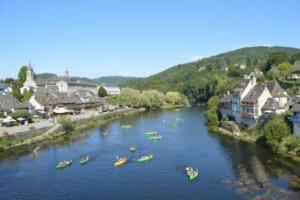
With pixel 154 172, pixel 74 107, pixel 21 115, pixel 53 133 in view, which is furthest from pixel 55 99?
pixel 154 172

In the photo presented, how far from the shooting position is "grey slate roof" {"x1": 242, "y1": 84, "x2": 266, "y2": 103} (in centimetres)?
6781

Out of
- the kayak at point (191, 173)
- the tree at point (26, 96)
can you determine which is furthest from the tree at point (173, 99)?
the kayak at point (191, 173)

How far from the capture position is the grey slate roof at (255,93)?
222 ft

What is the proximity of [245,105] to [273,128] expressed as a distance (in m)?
16.0

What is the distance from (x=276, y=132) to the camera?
55.0m

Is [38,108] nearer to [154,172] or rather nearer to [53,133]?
[53,133]

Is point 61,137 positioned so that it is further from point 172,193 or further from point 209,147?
point 172,193

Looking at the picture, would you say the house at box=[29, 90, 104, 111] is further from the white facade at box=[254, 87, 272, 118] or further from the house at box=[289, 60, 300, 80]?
the house at box=[289, 60, 300, 80]

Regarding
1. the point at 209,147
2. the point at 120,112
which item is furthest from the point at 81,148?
the point at 120,112

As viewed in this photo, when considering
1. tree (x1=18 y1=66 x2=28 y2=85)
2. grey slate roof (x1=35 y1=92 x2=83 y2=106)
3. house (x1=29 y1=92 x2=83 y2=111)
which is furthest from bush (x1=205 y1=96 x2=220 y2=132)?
tree (x1=18 y1=66 x2=28 y2=85)

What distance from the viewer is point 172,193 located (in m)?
40.2

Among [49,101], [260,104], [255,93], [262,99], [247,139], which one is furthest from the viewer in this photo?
[49,101]

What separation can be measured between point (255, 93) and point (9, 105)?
183 feet

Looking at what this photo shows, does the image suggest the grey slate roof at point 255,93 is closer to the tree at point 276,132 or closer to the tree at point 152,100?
the tree at point 276,132
